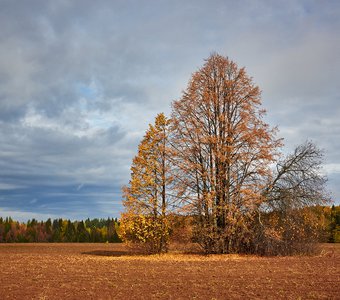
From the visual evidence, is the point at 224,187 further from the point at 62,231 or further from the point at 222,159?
the point at 62,231

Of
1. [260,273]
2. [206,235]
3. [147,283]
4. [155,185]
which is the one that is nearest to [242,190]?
[206,235]

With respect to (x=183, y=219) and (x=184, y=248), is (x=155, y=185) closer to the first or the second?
(x=183, y=219)

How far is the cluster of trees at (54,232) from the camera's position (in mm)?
61969

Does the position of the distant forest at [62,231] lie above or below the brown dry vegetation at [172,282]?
above

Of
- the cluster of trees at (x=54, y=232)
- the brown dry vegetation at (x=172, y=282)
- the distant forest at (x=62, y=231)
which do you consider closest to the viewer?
the brown dry vegetation at (x=172, y=282)

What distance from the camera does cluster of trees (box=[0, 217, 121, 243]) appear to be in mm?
61969

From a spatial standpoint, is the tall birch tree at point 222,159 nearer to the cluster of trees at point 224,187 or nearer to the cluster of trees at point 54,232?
the cluster of trees at point 224,187

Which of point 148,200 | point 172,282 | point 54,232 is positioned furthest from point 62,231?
point 172,282

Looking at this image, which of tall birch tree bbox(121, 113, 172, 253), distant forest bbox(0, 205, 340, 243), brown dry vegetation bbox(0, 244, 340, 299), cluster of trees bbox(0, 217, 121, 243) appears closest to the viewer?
brown dry vegetation bbox(0, 244, 340, 299)

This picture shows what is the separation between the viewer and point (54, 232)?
64375 mm

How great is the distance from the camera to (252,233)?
96.8 ft

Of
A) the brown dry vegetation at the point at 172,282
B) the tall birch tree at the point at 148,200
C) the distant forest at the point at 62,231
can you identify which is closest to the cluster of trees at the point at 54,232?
the distant forest at the point at 62,231

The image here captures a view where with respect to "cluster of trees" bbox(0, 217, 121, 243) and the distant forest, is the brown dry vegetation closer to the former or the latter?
the distant forest

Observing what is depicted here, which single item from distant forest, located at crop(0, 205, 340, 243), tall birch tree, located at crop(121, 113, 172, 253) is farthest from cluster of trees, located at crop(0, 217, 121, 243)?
tall birch tree, located at crop(121, 113, 172, 253)
